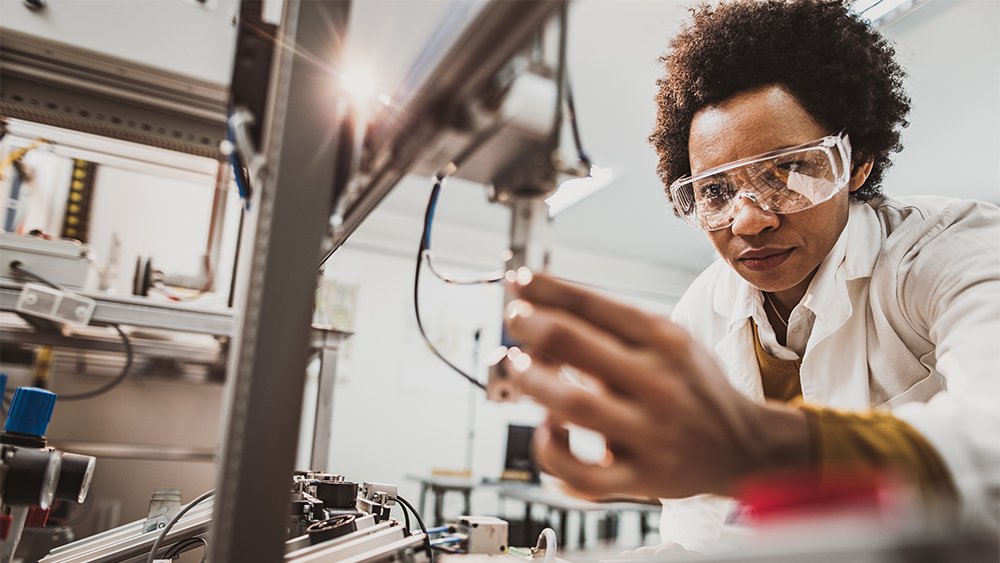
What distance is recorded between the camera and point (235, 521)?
1.50 ft

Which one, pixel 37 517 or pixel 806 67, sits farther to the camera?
pixel 806 67

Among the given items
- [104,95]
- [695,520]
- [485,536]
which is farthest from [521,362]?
[104,95]

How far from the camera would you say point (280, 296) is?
481 mm

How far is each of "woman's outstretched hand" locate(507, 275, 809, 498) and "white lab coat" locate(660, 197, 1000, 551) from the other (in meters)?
0.12

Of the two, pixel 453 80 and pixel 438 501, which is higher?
pixel 453 80

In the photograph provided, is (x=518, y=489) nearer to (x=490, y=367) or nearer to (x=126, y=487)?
(x=126, y=487)

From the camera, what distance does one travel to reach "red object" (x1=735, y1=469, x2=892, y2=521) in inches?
16.4

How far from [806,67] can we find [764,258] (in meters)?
0.39

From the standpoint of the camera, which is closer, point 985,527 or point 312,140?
point 985,527

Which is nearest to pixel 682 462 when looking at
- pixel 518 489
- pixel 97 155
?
pixel 97 155

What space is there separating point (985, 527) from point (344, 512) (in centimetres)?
73

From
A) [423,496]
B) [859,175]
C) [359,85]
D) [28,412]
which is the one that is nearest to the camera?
[359,85]

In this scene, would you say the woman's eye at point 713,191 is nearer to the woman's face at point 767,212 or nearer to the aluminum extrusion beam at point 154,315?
the woman's face at point 767,212

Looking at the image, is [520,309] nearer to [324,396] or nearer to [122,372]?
[324,396]
